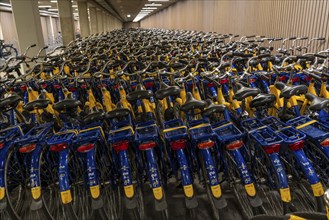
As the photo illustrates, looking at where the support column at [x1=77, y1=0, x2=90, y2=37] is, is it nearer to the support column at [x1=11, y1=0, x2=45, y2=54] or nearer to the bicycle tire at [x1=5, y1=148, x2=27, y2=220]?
the support column at [x1=11, y1=0, x2=45, y2=54]

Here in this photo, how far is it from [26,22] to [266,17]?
7.06 m

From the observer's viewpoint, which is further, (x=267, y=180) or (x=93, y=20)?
(x=93, y=20)

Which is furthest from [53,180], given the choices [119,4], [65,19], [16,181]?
[119,4]

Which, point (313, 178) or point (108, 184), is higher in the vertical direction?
point (313, 178)

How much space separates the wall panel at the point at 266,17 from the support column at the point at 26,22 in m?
6.83

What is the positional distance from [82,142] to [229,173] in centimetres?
121

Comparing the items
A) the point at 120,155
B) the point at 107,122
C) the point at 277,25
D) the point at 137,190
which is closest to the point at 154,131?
the point at 120,155

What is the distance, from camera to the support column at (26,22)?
24.8ft

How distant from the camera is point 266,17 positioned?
877cm

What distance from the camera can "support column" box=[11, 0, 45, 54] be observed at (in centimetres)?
756

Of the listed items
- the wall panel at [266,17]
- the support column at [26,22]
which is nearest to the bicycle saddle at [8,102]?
the support column at [26,22]

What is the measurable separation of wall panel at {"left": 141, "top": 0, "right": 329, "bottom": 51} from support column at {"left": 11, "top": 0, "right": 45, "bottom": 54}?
6833 mm

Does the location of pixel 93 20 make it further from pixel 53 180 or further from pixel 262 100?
pixel 262 100

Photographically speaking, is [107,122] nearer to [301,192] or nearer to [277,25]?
[301,192]
